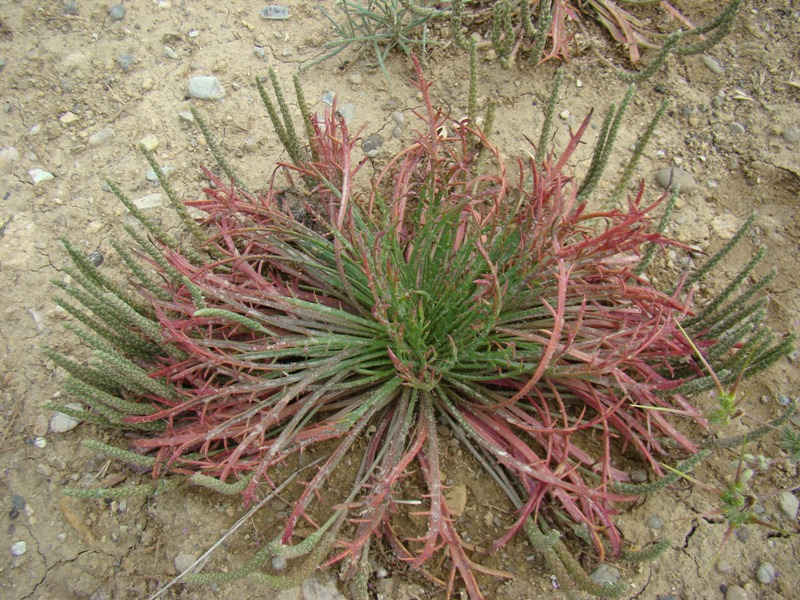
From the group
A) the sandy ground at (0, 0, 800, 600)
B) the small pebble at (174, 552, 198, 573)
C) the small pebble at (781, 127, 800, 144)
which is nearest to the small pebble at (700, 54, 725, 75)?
the sandy ground at (0, 0, 800, 600)

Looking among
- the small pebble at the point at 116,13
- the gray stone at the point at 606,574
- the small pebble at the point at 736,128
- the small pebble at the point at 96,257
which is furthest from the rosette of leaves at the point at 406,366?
the small pebble at the point at 116,13

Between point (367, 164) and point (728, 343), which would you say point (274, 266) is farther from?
point (728, 343)

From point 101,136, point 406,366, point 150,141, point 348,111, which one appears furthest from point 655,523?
point 101,136

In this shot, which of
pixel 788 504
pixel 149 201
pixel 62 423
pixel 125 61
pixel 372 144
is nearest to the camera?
pixel 788 504

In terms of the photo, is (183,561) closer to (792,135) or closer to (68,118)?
(68,118)

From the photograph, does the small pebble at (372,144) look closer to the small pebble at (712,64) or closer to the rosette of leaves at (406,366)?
the rosette of leaves at (406,366)

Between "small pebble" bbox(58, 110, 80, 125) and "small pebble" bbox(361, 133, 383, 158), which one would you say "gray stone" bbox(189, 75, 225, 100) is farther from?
"small pebble" bbox(361, 133, 383, 158)
